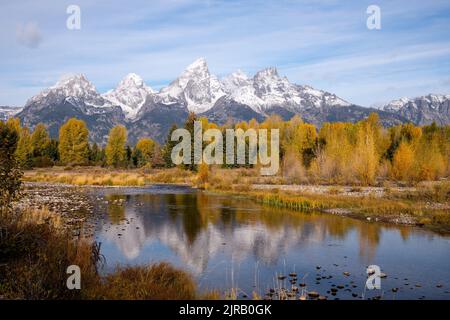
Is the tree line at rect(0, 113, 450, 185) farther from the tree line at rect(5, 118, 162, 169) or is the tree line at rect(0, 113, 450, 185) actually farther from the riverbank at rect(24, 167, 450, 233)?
the riverbank at rect(24, 167, 450, 233)

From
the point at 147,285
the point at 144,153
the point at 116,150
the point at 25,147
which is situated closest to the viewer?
the point at 147,285

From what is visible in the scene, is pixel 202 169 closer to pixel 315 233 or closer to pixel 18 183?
pixel 315 233

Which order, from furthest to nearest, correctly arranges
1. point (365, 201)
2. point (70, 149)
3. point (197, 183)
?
point (70, 149), point (197, 183), point (365, 201)

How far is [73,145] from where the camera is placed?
93.6 m

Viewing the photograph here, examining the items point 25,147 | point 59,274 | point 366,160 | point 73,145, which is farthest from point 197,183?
point 25,147

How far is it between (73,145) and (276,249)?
273ft

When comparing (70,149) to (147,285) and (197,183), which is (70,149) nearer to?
(197,183)

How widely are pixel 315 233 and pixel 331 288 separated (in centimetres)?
1000

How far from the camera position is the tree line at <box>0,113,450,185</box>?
53938 millimetres

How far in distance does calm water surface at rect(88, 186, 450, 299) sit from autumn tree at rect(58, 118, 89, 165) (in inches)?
2596

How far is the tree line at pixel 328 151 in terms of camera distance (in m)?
53.9

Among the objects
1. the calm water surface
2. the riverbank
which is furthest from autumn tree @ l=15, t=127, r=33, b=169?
the calm water surface

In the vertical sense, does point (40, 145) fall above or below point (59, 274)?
above
